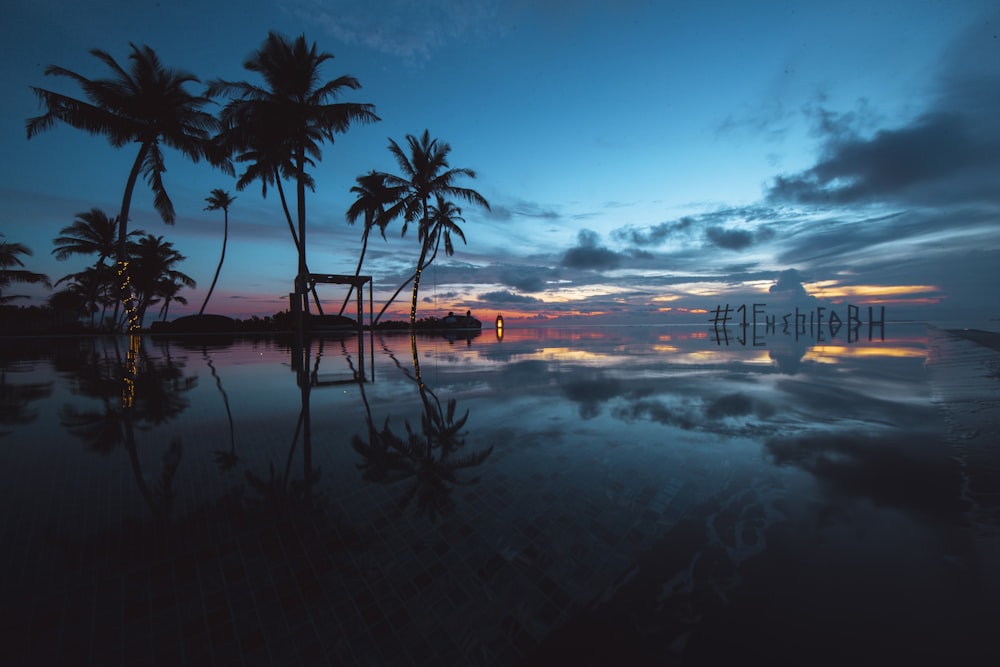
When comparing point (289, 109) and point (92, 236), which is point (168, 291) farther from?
point (289, 109)

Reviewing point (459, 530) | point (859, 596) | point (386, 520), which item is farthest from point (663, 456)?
point (386, 520)

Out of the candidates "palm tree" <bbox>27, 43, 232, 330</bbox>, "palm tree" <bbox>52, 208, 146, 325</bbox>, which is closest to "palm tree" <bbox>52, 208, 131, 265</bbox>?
"palm tree" <bbox>52, 208, 146, 325</bbox>

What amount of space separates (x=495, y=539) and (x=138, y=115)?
21.5 meters

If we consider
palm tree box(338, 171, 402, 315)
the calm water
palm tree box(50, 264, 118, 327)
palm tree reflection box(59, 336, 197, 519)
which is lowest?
the calm water

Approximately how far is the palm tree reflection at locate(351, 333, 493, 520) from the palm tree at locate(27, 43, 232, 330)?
16390 mm

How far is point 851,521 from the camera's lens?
2.20 m

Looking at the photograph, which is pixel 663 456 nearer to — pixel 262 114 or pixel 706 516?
pixel 706 516

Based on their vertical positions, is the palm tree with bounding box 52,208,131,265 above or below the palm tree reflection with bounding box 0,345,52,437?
above

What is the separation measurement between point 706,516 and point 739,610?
31.4 inches

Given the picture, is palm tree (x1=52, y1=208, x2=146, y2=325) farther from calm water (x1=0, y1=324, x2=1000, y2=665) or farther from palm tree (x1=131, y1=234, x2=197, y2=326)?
calm water (x1=0, y1=324, x2=1000, y2=665)

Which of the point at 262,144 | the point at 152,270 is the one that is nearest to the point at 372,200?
the point at 262,144

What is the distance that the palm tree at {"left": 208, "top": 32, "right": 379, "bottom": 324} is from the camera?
15.8 m

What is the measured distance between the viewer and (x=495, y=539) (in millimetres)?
2113

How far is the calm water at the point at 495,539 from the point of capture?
148 centimetres
